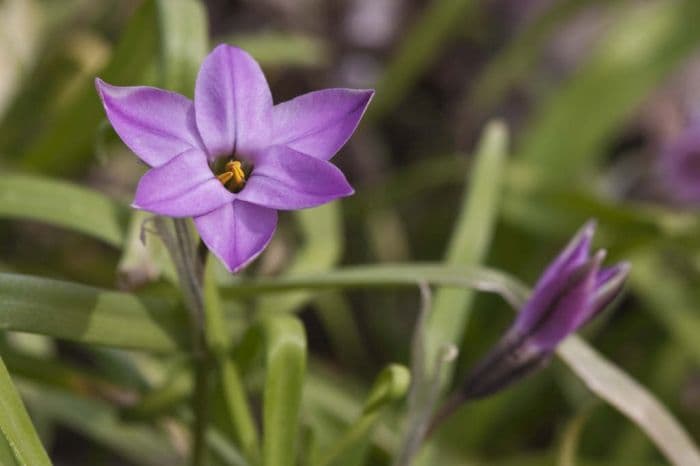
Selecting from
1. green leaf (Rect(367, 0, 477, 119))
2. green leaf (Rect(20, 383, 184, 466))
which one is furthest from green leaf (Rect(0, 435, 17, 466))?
green leaf (Rect(367, 0, 477, 119))

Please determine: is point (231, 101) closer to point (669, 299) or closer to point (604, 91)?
point (669, 299)

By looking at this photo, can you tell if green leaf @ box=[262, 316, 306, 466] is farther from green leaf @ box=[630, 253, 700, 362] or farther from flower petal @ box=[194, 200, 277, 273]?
green leaf @ box=[630, 253, 700, 362]

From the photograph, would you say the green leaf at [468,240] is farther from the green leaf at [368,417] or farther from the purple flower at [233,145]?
the purple flower at [233,145]

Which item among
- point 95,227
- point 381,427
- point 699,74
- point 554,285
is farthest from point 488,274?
point 699,74

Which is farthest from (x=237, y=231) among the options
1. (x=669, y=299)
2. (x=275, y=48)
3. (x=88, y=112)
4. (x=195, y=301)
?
(x=669, y=299)

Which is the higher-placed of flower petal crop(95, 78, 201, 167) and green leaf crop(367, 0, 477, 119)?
flower petal crop(95, 78, 201, 167)

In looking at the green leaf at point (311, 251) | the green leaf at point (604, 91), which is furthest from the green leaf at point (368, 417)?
the green leaf at point (604, 91)

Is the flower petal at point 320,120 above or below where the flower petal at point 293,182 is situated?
above
